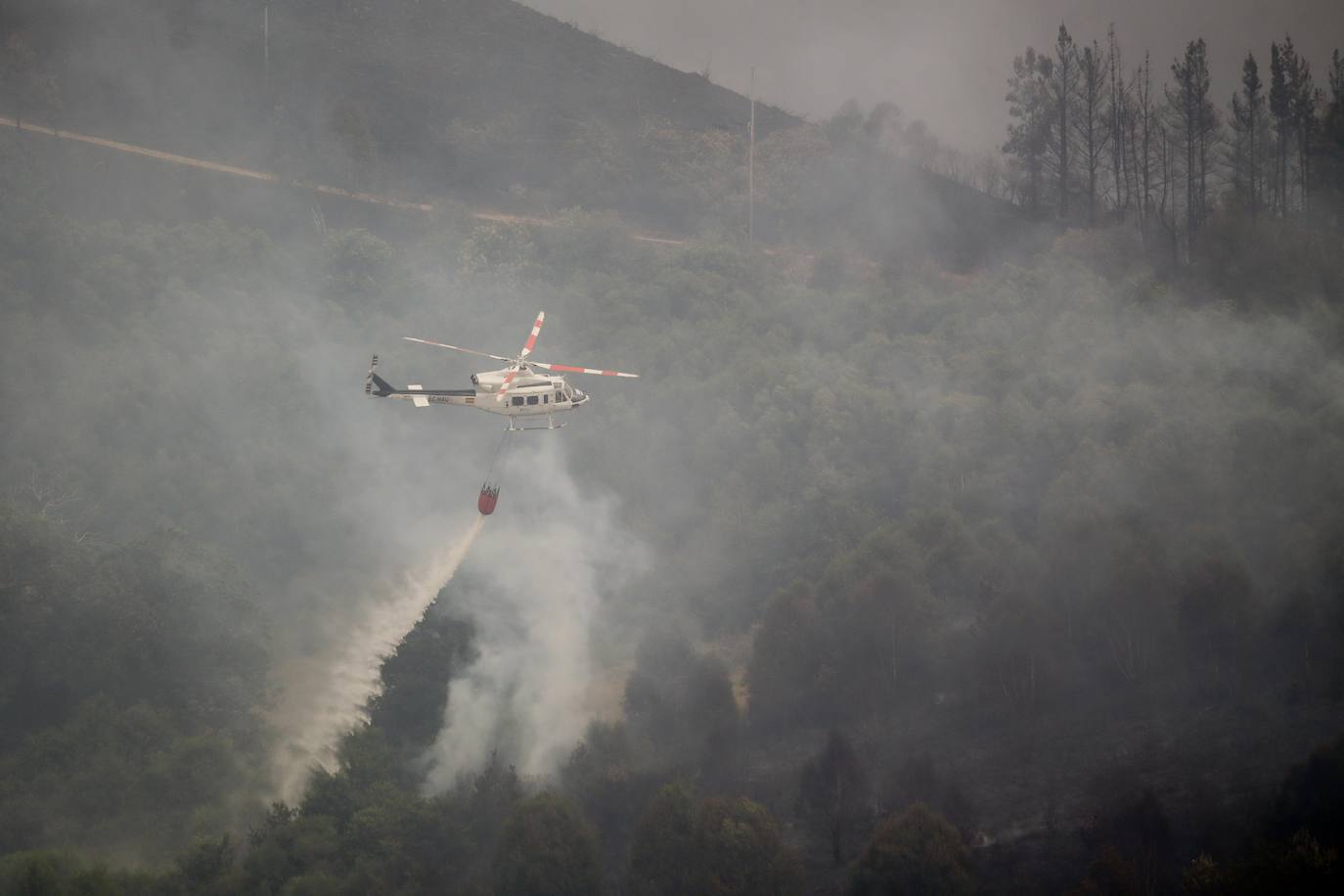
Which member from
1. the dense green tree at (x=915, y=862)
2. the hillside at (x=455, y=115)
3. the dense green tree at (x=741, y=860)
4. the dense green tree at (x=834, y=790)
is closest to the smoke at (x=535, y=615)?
the dense green tree at (x=834, y=790)

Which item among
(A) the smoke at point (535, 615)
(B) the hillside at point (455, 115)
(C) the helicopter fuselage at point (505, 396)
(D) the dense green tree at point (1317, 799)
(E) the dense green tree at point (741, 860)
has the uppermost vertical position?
(B) the hillside at point (455, 115)

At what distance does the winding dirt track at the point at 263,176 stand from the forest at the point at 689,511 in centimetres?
195

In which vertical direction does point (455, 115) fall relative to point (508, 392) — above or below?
above

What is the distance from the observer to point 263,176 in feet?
472

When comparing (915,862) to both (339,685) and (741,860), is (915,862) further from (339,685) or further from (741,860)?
(339,685)

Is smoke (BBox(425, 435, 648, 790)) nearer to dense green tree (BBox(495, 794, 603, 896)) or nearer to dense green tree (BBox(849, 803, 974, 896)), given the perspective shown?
dense green tree (BBox(495, 794, 603, 896))

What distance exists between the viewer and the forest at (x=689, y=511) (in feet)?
246

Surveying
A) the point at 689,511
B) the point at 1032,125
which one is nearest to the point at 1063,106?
the point at 1032,125

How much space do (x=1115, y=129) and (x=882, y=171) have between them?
33.7 meters

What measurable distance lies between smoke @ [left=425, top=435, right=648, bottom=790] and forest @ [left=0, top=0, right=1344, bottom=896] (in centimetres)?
38

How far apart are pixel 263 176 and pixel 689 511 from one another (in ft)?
225

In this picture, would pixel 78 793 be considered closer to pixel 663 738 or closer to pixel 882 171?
pixel 663 738

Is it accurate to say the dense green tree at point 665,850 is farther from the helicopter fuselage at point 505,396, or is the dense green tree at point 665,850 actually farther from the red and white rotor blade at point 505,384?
the red and white rotor blade at point 505,384

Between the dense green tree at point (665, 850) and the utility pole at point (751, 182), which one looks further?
the utility pole at point (751, 182)
